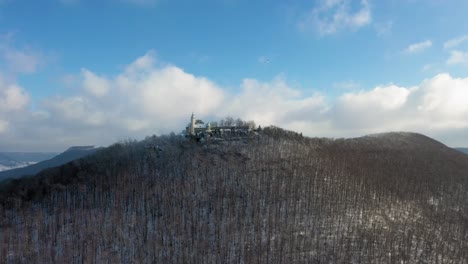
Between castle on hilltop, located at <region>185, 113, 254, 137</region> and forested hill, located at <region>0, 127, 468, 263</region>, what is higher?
castle on hilltop, located at <region>185, 113, 254, 137</region>

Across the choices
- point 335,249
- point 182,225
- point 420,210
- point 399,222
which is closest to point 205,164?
point 182,225

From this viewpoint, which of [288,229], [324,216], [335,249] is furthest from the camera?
[324,216]

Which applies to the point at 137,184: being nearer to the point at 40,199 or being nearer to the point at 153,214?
the point at 153,214

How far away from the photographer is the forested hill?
58.8 m

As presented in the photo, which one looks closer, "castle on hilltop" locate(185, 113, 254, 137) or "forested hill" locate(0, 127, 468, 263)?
"forested hill" locate(0, 127, 468, 263)

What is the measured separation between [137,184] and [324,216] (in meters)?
36.1

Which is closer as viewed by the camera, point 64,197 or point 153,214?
point 153,214

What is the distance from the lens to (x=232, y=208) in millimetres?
69125

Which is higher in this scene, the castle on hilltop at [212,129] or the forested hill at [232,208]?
the castle on hilltop at [212,129]

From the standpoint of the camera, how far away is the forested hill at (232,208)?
193 feet

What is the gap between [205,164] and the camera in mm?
84688

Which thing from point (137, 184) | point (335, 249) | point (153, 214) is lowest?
point (335, 249)

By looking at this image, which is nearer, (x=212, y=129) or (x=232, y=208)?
(x=232, y=208)

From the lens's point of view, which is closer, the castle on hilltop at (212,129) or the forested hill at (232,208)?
the forested hill at (232,208)
